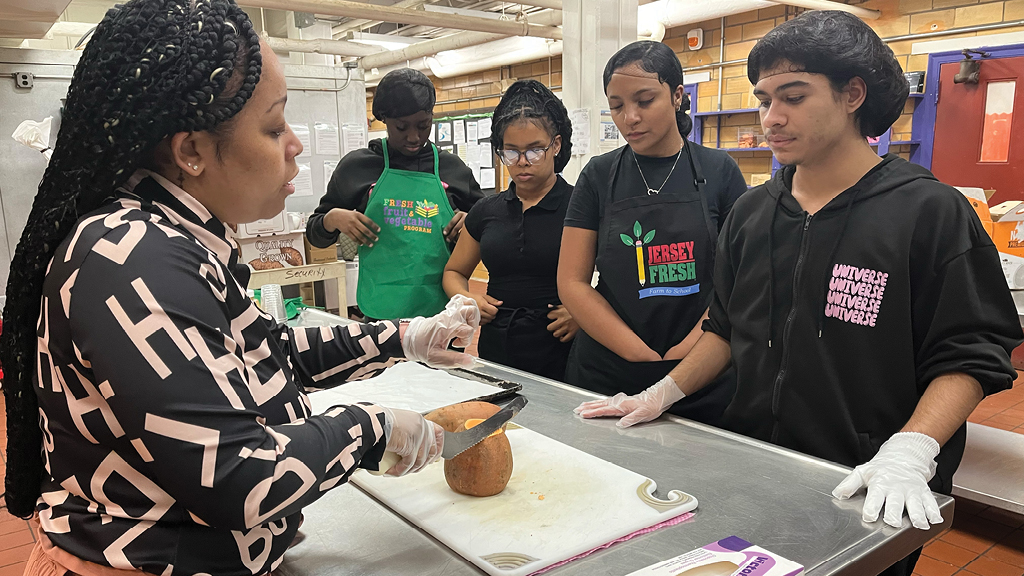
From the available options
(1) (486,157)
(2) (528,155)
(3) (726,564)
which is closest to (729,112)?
(1) (486,157)

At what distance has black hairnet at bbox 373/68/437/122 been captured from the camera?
2.65 m

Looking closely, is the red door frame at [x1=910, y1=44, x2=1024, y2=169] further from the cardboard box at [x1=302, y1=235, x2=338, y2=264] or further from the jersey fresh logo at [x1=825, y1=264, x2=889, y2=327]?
the jersey fresh logo at [x1=825, y1=264, x2=889, y2=327]

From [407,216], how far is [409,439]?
188cm

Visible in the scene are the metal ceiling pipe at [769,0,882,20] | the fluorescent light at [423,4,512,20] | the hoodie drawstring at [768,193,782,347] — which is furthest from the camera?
the fluorescent light at [423,4,512,20]

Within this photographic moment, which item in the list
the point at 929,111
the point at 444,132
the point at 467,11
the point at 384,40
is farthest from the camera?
the point at 444,132

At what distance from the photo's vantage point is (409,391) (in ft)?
→ 6.49

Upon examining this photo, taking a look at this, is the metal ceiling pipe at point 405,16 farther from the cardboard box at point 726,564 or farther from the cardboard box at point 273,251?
the cardboard box at point 726,564

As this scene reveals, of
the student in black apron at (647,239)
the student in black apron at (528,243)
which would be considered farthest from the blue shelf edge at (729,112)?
the student in black apron at (647,239)

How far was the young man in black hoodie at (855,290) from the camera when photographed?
53.6 inches

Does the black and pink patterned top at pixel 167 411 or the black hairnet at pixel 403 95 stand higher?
the black hairnet at pixel 403 95

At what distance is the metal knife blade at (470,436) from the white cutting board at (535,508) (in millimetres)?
125

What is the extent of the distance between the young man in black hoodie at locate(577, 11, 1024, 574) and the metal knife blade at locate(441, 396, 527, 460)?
474mm

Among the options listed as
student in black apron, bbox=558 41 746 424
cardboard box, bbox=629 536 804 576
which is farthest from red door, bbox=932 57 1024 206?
cardboard box, bbox=629 536 804 576

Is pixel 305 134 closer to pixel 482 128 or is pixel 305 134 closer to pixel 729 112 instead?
pixel 729 112
